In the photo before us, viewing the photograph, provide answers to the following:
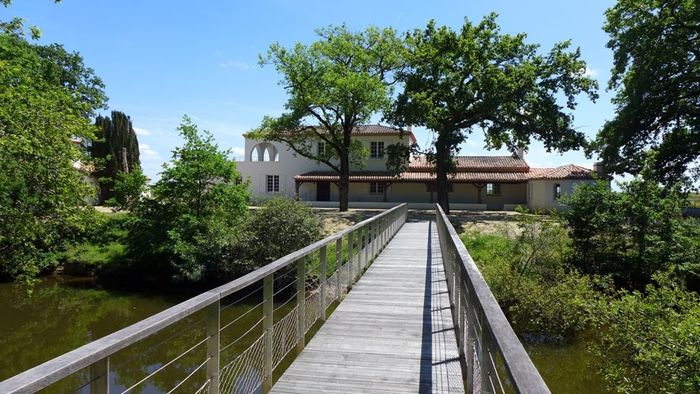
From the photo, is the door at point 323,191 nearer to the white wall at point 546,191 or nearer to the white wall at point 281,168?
the white wall at point 281,168

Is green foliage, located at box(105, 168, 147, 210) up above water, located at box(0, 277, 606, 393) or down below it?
above

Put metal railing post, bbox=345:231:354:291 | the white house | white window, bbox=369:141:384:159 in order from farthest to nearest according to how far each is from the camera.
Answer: white window, bbox=369:141:384:159
the white house
metal railing post, bbox=345:231:354:291

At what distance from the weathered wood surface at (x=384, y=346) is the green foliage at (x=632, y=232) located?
940 centimetres

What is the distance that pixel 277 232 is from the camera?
17188 mm

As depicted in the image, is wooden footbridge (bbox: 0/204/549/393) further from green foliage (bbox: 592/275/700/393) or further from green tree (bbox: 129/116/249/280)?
green tree (bbox: 129/116/249/280)

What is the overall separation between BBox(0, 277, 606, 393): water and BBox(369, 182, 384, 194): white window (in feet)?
70.7

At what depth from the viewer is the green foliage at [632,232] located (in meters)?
14.5

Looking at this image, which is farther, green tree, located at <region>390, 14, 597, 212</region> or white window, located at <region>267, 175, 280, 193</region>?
white window, located at <region>267, 175, 280, 193</region>

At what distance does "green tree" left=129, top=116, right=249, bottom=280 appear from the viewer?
61.9 ft

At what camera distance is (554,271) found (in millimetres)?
14922

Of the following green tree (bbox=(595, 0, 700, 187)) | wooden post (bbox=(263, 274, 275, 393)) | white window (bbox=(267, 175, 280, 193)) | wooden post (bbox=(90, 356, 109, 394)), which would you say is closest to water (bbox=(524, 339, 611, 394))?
wooden post (bbox=(263, 274, 275, 393))

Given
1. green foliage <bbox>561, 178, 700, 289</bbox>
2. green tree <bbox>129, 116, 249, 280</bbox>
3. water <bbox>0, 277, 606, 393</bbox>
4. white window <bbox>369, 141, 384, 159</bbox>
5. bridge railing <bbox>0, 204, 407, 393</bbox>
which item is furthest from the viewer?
white window <bbox>369, 141, 384, 159</bbox>

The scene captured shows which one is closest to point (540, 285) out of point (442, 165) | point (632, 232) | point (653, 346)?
point (632, 232)

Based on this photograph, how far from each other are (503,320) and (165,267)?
19.4 metres
